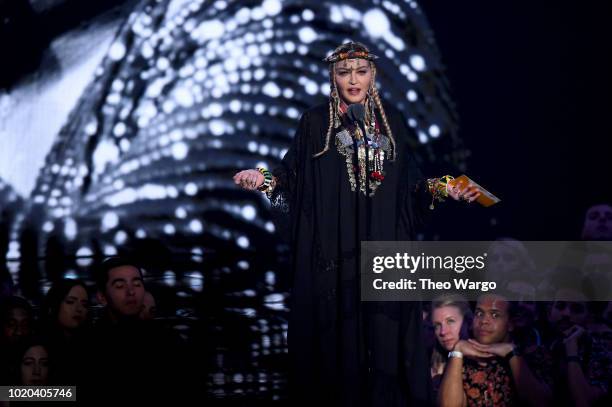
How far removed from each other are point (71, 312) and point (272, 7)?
91.0 inches

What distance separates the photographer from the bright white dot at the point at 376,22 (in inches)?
201

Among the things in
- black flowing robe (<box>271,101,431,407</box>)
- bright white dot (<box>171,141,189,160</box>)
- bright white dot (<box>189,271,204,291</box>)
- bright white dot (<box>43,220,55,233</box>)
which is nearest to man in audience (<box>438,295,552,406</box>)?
black flowing robe (<box>271,101,431,407</box>)

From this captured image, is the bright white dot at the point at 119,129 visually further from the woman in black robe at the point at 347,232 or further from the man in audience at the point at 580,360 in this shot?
the man in audience at the point at 580,360

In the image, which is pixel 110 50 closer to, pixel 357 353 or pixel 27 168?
pixel 27 168

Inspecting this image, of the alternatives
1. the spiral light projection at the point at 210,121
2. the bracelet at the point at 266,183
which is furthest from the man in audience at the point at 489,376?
the spiral light projection at the point at 210,121

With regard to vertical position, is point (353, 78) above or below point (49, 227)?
above

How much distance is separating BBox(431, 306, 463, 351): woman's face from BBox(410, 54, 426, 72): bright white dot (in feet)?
6.13

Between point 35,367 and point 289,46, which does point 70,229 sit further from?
point 289,46

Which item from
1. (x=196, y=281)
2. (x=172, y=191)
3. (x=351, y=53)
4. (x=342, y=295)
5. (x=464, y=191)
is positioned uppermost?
(x=351, y=53)

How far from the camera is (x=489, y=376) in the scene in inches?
140

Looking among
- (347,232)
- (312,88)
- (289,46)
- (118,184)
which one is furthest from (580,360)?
(118,184)

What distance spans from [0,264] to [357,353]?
270cm

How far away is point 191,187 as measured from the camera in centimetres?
508

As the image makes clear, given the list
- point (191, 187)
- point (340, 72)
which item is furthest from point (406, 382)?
point (191, 187)
